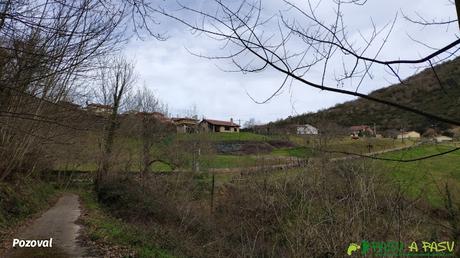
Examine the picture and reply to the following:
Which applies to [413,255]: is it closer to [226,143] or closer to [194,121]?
[194,121]

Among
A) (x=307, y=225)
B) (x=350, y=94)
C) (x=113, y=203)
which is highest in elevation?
(x=350, y=94)

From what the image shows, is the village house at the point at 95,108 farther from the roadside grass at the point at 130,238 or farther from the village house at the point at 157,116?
the roadside grass at the point at 130,238

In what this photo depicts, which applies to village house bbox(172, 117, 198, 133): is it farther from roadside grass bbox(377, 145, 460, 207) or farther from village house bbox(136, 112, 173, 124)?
roadside grass bbox(377, 145, 460, 207)

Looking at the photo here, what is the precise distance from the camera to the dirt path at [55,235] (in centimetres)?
1103

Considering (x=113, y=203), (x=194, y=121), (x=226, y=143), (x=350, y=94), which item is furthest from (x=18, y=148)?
(x=226, y=143)

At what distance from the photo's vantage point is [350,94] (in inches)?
89.4

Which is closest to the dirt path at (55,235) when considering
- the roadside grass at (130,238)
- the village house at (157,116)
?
the roadside grass at (130,238)

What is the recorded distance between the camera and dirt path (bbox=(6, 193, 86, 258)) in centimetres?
1103

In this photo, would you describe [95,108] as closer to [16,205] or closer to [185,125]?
[16,205]

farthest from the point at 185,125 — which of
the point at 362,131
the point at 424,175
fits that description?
the point at 424,175

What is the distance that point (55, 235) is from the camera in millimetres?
13820

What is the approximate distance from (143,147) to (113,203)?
25.0 ft

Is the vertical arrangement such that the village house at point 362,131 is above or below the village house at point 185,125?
below

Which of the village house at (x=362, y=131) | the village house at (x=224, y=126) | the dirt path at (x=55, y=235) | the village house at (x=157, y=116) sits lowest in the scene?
the dirt path at (x=55, y=235)
